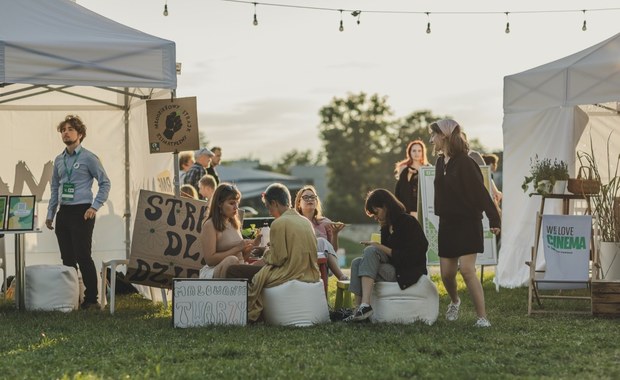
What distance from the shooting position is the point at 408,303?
23.4 ft

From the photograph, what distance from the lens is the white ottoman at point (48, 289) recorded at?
327 inches

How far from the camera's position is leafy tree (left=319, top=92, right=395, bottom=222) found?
5134 cm

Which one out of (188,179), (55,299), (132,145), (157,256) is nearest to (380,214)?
(157,256)

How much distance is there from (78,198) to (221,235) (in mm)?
1546

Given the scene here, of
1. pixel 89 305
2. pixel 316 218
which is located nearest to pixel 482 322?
pixel 316 218

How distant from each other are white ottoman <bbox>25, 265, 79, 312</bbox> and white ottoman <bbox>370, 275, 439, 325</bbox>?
2.60m

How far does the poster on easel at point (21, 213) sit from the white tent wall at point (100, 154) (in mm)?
1558

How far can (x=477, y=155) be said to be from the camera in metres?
9.94

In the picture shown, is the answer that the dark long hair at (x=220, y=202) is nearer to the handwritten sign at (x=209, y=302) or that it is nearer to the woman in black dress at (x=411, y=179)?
the handwritten sign at (x=209, y=302)

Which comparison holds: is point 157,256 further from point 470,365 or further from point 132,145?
point 470,365

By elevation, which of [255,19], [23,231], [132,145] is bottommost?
[23,231]

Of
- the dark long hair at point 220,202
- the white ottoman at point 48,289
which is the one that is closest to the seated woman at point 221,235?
the dark long hair at point 220,202

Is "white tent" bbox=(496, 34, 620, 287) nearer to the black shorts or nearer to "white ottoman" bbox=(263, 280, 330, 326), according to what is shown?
the black shorts

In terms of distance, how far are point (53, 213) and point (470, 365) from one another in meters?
4.32
